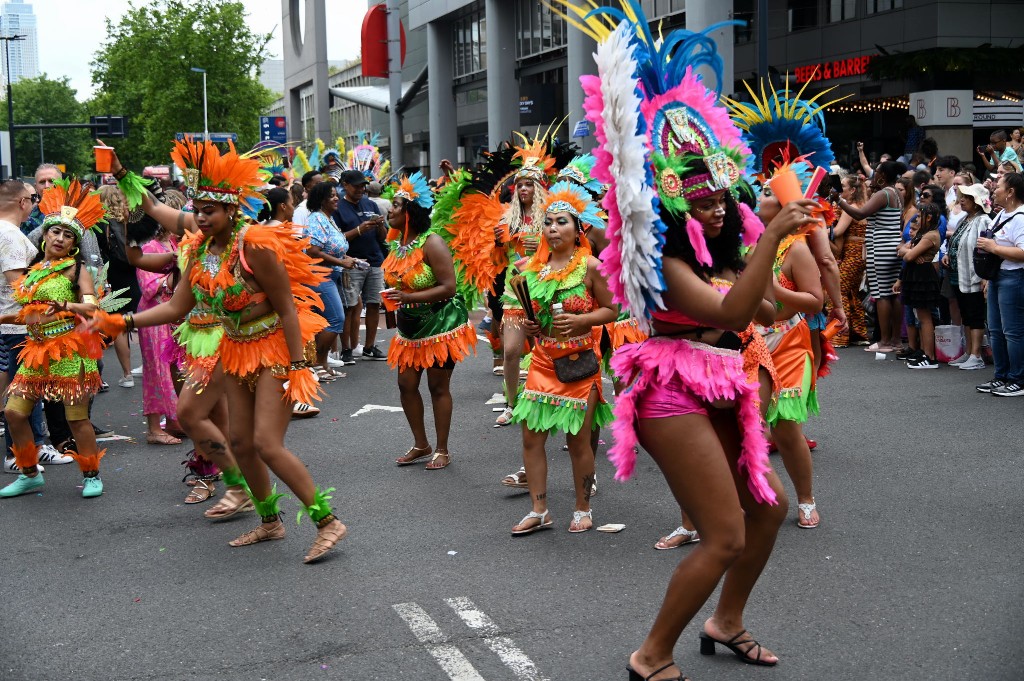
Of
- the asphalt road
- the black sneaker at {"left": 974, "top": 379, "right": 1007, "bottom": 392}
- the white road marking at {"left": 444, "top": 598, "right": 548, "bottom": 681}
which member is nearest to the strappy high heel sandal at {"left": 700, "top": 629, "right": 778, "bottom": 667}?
the asphalt road

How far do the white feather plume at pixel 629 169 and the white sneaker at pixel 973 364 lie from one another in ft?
27.6

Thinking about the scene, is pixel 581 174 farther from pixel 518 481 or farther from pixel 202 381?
pixel 202 381

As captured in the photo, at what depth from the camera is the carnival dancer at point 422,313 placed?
763 centimetres

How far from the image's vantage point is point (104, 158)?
5.74 metres

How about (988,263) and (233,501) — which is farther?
(988,263)

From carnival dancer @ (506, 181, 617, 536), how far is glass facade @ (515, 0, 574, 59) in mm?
26314

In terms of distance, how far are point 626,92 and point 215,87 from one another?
58528mm

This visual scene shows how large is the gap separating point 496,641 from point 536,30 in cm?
3051

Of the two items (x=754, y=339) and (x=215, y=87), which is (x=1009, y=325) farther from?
(x=215, y=87)

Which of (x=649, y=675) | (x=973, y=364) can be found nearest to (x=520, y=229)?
(x=649, y=675)

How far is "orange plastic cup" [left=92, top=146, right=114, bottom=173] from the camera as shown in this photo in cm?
566

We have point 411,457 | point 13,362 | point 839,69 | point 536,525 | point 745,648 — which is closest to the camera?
point 745,648

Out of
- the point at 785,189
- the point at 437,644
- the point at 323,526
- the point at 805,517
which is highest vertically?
the point at 785,189

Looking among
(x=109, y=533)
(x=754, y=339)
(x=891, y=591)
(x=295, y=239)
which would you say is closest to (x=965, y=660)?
(x=891, y=591)
